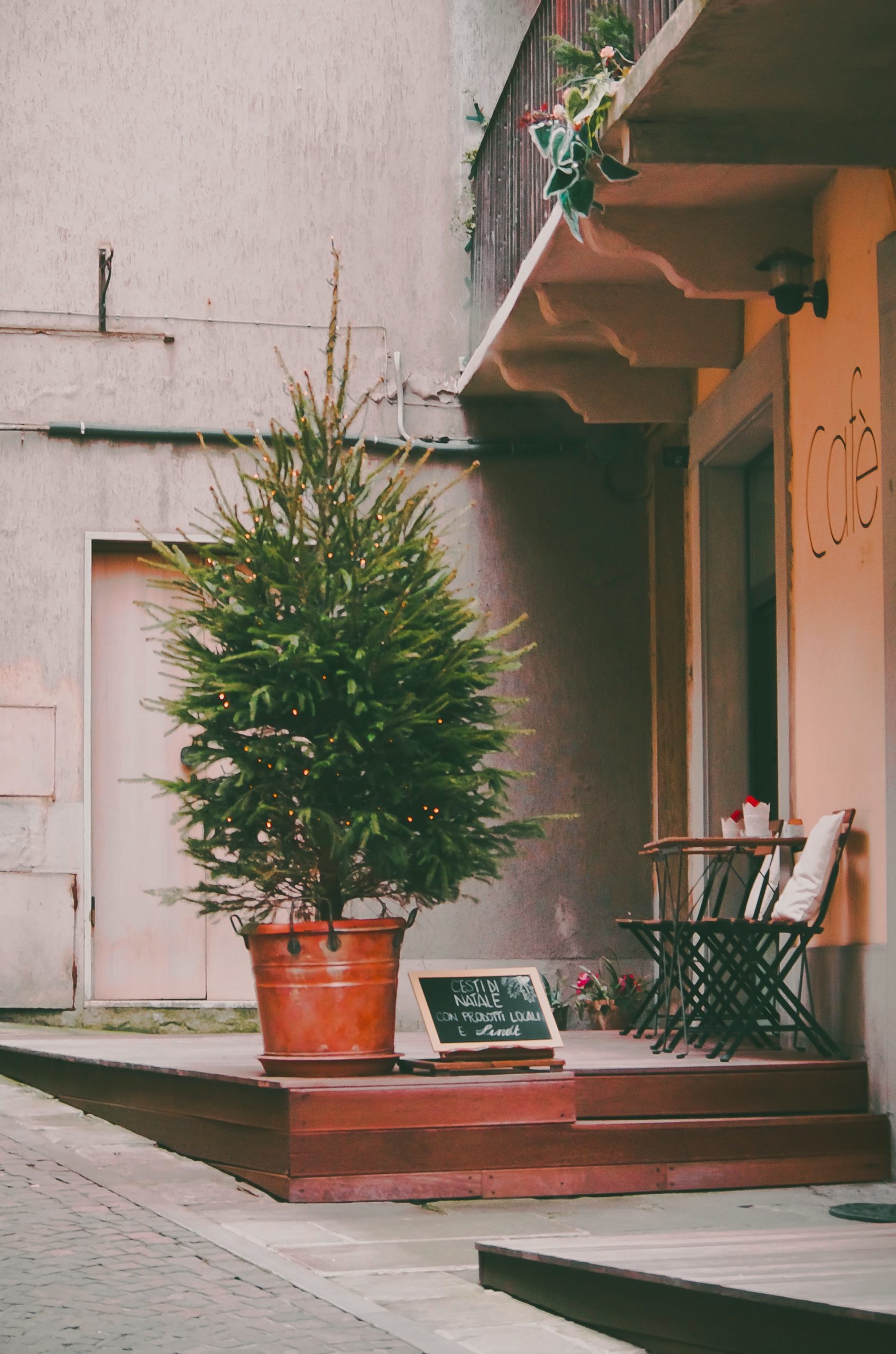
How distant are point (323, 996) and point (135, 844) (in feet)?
14.5

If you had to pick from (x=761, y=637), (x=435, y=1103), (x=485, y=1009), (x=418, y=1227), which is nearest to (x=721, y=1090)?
(x=485, y=1009)

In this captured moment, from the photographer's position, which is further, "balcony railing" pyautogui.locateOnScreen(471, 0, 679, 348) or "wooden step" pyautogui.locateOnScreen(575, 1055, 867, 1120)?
"balcony railing" pyautogui.locateOnScreen(471, 0, 679, 348)

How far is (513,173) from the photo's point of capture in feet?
31.7

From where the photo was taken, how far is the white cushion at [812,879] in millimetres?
7035

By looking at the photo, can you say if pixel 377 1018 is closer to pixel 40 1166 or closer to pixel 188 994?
pixel 40 1166

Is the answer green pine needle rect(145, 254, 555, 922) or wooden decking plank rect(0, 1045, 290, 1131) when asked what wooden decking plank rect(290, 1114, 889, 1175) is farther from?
green pine needle rect(145, 254, 555, 922)

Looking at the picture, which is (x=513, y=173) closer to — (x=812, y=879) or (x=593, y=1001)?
(x=812, y=879)

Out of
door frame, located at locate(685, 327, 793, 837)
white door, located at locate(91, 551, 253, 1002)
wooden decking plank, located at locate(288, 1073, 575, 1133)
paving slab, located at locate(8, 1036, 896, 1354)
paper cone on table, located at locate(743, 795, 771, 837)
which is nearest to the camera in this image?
paving slab, located at locate(8, 1036, 896, 1354)

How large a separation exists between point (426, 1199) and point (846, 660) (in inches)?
114

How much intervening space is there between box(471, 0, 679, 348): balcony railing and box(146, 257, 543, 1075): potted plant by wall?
2.57 meters

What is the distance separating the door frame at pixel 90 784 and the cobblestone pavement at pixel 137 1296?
15.3 ft

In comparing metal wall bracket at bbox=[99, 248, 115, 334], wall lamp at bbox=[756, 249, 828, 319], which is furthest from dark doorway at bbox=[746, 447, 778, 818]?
metal wall bracket at bbox=[99, 248, 115, 334]

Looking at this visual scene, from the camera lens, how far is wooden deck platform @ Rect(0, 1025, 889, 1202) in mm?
6078

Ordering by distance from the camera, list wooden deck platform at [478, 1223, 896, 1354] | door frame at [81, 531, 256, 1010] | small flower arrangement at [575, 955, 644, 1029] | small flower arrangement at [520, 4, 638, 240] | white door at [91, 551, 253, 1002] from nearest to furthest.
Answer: wooden deck platform at [478, 1223, 896, 1354] → small flower arrangement at [520, 4, 638, 240] → small flower arrangement at [575, 955, 644, 1029] → door frame at [81, 531, 256, 1010] → white door at [91, 551, 253, 1002]
